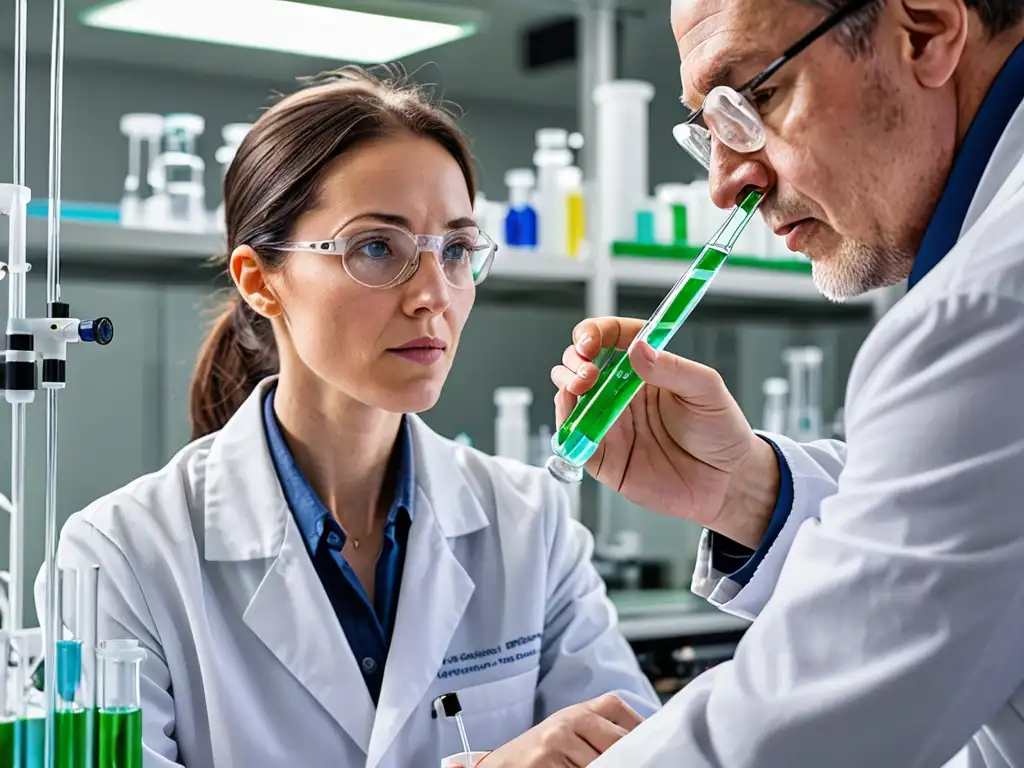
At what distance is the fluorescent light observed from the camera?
103 inches

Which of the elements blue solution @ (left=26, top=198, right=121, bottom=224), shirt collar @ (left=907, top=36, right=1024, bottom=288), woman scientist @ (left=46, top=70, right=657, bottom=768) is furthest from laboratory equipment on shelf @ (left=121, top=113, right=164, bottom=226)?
shirt collar @ (left=907, top=36, right=1024, bottom=288)

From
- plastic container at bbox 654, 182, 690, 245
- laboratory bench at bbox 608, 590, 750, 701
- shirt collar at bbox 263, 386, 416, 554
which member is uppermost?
plastic container at bbox 654, 182, 690, 245

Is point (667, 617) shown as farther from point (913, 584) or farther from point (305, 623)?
point (913, 584)

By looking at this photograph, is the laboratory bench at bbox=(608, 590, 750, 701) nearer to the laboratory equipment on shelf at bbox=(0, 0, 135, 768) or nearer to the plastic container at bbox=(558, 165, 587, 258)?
the plastic container at bbox=(558, 165, 587, 258)

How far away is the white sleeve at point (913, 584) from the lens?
2.59ft

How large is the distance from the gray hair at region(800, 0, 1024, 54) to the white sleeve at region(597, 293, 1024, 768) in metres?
0.28

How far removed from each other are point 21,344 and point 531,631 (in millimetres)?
886

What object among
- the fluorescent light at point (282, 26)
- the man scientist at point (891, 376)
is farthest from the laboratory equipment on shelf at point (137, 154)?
the man scientist at point (891, 376)

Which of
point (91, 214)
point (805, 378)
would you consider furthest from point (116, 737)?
point (805, 378)

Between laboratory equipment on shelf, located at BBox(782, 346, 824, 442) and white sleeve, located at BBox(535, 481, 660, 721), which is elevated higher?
laboratory equipment on shelf, located at BBox(782, 346, 824, 442)

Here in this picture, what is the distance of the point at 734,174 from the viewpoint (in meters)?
1.15

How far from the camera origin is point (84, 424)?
2879mm

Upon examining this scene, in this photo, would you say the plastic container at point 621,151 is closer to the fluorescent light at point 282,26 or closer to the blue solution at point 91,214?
the fluorescent light at point 282,26

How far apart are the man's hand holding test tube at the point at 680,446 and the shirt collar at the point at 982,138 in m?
0.38
